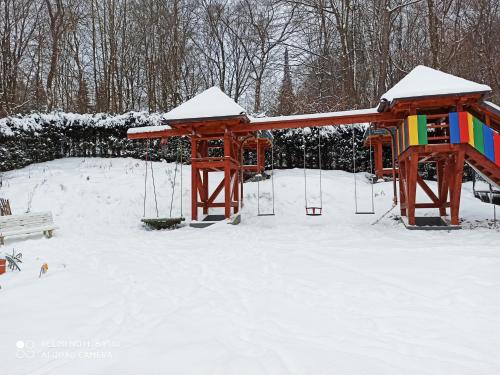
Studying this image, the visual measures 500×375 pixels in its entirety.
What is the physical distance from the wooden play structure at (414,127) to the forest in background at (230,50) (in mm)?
8923

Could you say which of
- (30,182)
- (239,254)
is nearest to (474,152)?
(239,254)

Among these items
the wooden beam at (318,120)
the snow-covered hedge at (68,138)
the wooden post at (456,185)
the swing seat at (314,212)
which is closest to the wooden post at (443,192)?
the wooden post at (456,185)

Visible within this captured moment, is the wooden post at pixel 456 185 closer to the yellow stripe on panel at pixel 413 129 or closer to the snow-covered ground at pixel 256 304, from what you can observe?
the snow-covered ground at pixel 256 304

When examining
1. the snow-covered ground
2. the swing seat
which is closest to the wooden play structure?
the snow-covered ground

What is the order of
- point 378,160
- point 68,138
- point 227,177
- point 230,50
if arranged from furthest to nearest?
point 230,50 → point 68,138 → point 378,160 → point 227,177

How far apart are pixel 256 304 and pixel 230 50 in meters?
22.7

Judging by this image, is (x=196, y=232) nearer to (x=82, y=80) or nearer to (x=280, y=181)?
(x=280, y=181)

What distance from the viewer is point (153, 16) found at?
22.0m

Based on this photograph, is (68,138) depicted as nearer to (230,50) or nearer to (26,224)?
(26,224)

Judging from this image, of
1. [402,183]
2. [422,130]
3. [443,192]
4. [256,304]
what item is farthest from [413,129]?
[256,304]

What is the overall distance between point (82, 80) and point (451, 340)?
79.3 ft

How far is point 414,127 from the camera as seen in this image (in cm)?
834

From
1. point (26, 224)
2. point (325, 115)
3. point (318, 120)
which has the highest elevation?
point (325, 115)

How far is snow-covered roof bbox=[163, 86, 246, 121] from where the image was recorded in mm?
9728
